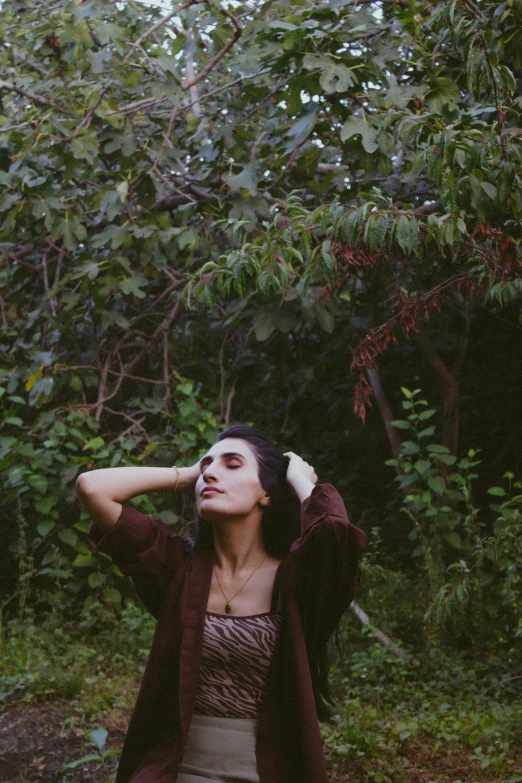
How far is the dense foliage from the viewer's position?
3.48 metres

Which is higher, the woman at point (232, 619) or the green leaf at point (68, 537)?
the woman at point (232, 619)

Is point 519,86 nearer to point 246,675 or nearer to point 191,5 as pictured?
point 191,5

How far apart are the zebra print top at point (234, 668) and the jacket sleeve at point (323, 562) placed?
107mm

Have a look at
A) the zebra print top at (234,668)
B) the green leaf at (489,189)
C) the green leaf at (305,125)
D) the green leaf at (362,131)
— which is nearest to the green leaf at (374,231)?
the green leaf at (489,189)

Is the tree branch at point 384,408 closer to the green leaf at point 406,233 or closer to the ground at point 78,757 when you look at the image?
the ground at point 78,757

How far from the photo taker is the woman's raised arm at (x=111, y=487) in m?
2.04

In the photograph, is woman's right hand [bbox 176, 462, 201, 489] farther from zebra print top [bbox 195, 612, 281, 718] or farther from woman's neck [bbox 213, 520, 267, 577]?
zebra print top [bbox 195, 612, 281, 718]

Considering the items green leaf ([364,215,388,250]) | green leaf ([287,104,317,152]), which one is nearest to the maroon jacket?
green leaf ([364,215,388,250])

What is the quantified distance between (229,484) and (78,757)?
189cm

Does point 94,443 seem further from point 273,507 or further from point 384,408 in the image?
point 273,507

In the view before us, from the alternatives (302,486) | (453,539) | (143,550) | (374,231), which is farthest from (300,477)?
(453,539)

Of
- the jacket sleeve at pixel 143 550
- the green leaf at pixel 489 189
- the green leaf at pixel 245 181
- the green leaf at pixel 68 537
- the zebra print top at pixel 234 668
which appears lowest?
the green leaf at pixel 68 537

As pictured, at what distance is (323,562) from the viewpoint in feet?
6.55

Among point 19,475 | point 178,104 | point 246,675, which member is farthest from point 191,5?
point 246,675
